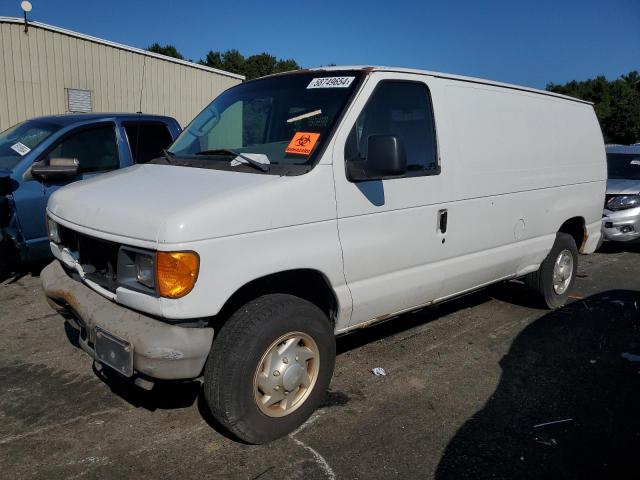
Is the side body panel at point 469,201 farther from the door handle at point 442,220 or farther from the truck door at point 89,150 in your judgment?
the truck door at point 89,150

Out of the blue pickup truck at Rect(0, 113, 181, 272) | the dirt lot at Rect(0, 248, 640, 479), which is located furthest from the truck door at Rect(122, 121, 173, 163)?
the dirt lot at Rect(0, 248, 640, 479)

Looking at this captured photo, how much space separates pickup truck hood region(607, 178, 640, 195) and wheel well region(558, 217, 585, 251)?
12.0 feet

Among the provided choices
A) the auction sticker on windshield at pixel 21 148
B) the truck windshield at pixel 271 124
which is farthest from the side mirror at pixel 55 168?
the truck windshield at pixel 271 124

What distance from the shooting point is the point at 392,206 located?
11.0ft

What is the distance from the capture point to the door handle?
369cm

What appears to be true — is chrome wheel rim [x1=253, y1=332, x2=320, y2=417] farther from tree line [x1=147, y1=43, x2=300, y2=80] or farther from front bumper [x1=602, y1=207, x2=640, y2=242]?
tree line [x1=147, y1=43, x2=300, y2=80]

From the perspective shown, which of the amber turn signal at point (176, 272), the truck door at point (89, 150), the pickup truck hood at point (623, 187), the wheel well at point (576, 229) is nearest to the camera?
the amber turn signal at point (176, 272)

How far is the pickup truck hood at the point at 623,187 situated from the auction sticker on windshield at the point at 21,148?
8577 millimetres

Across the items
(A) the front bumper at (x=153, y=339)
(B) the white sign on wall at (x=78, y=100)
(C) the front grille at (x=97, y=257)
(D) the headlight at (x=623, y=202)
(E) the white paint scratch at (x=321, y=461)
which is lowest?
(E) the white paint scratch at (x=321, y=461)

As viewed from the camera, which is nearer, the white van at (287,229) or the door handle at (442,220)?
the white van at (287,229)

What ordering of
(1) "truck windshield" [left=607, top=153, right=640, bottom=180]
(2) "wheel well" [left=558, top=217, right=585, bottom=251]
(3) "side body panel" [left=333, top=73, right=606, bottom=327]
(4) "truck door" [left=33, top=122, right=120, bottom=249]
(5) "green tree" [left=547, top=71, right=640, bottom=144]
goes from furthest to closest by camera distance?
1. (5) "green tree" [left=547, top=71, right=640, bottom=144]
2. (1) "truck windshield" [left=607, top=153, right=640, bottom=180]
3. (4) "truck door" [left=33, top=122, right=120, bottom=249]
4. (2) "wheel well" [left=558, top=217, right=585, bottom=251]
5. (3) "side body panel" [left=333, top=73, right=606, bottom=327]

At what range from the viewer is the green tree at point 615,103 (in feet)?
110

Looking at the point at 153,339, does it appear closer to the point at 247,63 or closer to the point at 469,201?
the point at 469,201

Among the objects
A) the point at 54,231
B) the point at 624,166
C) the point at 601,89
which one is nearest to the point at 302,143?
the point at 54,231
